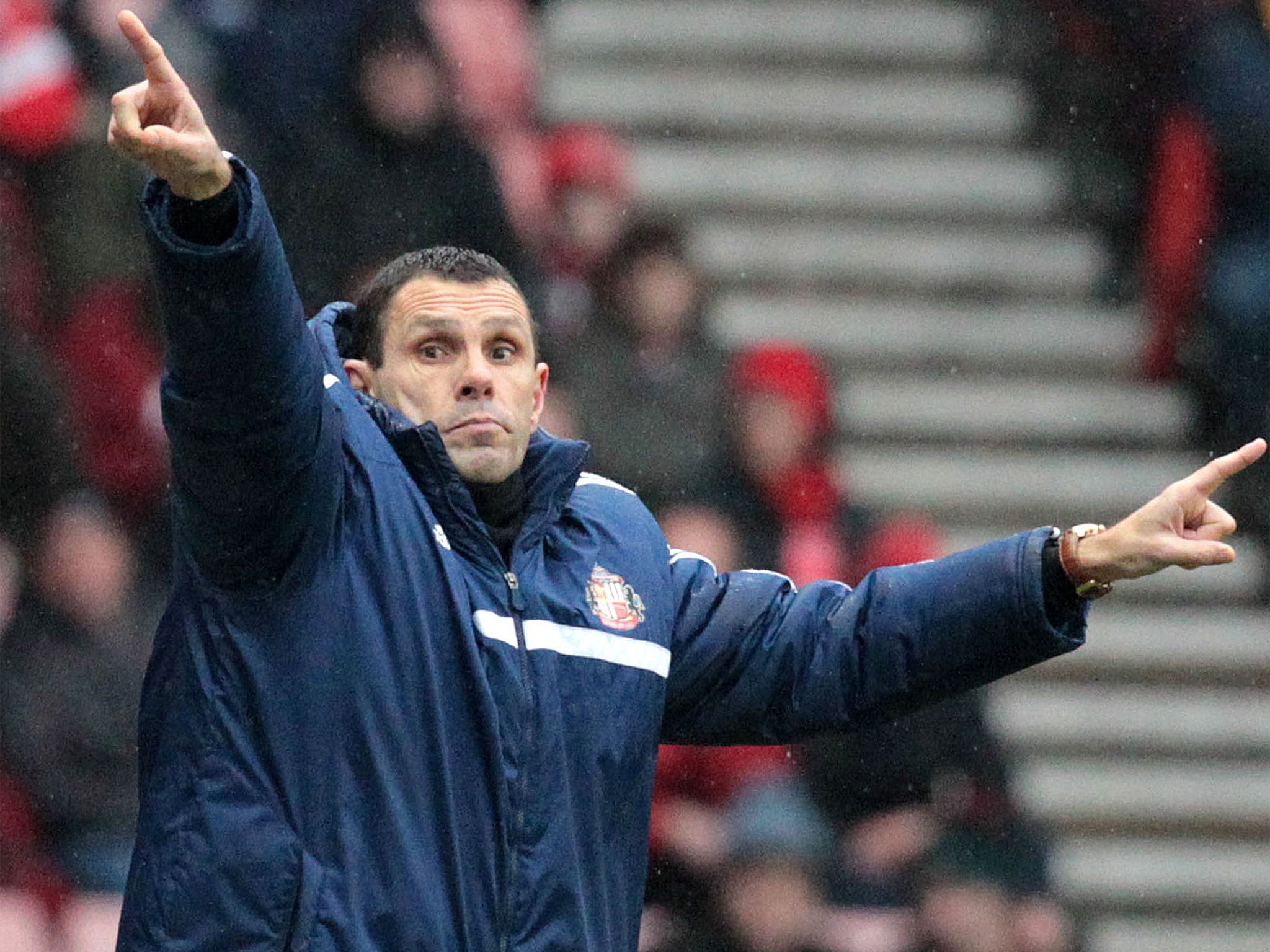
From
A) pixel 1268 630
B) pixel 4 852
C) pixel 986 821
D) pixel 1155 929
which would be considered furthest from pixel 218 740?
pixel 1268 630

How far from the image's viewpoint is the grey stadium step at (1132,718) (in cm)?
620

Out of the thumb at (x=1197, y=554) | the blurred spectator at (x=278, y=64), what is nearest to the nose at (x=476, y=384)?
→ the thumb at (x=1197, y=554)

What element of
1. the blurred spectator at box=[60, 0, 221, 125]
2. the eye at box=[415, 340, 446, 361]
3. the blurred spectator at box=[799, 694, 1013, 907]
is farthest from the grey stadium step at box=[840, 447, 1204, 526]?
the eye at box=[415, 340, 446, 361]

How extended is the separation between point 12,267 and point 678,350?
161 cm

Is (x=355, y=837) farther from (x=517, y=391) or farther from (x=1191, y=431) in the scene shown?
(x=1191, y=431)

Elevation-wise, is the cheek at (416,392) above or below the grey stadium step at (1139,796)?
above

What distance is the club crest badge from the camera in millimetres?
3031

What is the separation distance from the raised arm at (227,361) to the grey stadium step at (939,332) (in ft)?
13.0

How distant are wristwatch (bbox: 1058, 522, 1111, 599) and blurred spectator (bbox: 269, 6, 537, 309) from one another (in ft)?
9.34

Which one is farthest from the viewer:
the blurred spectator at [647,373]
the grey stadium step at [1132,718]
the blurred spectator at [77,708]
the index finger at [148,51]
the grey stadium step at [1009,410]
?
the grey stadium step at [1009,410]

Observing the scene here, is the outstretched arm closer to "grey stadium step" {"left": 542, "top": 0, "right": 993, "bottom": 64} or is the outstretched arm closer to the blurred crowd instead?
the blurred crowd

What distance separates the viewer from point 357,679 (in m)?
2.79

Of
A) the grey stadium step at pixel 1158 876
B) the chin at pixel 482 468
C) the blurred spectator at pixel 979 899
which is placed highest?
the chin at pixel 482 468

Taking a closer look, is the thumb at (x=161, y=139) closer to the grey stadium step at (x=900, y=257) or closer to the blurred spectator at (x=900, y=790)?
the blurred spectator at (x=900, y=790)
